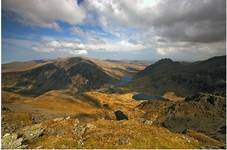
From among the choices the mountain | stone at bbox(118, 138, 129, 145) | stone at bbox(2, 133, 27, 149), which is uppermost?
stone at bbox(118, 138, 129, 145)

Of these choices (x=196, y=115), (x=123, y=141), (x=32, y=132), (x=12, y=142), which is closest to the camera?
(x=123, y=141)

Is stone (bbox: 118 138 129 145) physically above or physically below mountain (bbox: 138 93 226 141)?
above

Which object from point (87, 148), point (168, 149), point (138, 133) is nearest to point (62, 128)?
point (87, 148)

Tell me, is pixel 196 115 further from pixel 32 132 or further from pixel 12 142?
pixel 12 142

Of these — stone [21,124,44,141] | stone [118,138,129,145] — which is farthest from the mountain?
stone [21,124,44,141]

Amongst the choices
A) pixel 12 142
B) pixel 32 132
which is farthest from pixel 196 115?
pixel 12 142

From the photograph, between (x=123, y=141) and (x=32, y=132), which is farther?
(x=32, y=132)

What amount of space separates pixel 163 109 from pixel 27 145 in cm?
15442

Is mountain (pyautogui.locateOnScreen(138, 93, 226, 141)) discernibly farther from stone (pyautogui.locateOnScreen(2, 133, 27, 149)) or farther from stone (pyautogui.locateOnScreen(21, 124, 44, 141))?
stone (pyautogui.locateOnScreen(2, 133, 27, 149))

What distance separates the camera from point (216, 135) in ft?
374

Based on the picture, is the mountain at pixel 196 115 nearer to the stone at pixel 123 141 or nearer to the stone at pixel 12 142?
the stone at pixel 123 141

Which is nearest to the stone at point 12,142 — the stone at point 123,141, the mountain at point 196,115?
the stone at point 123,141

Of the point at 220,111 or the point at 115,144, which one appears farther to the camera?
the point at 220,111

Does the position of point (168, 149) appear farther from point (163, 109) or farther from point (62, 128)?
point (163, 109)
